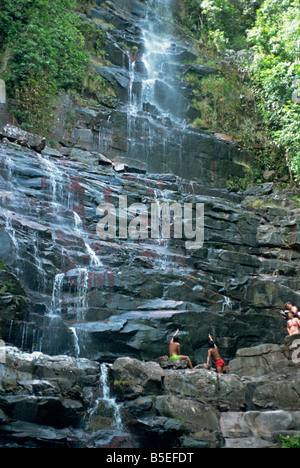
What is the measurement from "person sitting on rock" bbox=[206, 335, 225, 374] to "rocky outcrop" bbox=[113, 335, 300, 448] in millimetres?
692

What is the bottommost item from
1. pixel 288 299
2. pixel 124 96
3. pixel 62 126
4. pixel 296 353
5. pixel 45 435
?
pixel 45 435

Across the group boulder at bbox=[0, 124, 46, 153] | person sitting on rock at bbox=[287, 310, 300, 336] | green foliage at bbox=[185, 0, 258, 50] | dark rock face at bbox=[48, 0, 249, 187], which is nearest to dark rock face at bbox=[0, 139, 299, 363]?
person sitting on rock at bbox=[287, 310, 300, 336]

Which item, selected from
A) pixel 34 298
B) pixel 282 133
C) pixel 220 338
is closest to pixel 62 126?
pixel 282 133

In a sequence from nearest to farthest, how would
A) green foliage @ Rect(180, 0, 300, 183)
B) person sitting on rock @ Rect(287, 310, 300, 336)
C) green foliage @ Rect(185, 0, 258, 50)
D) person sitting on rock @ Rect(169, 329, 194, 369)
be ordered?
person sitting on rock @ Rect(169, 329, 194, 369) → person sitting on rock @ Rect(287, 310, 300, 336) → green foliage @ Rect(180, 0, 300, 183) → green foliage @ Rect(185, 0, 258, 50)

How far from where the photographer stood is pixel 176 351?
1036 cm

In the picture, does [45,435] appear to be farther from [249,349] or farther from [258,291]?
[258,291]

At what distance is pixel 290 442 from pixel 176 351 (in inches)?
139

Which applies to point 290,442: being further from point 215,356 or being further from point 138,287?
point 138,287

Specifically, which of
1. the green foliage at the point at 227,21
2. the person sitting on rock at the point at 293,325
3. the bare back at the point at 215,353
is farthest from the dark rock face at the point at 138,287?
the green foliage at the point at 227,21

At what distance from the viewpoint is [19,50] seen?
20.2 m

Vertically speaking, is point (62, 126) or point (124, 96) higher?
point (124, 96)

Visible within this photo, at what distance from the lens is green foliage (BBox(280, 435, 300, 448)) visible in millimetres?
7242

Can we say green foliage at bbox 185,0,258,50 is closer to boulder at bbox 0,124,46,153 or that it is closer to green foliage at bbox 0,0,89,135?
green foliage at bbox 0,0,89,135

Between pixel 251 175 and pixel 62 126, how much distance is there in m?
9.62
